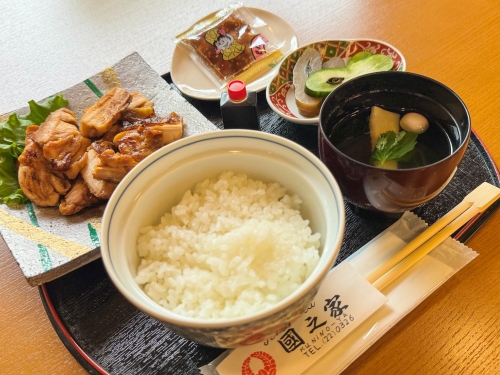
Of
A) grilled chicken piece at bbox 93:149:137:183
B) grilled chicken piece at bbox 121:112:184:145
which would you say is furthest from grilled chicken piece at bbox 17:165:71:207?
grilled chicken piece at bbox 121:112:184:145

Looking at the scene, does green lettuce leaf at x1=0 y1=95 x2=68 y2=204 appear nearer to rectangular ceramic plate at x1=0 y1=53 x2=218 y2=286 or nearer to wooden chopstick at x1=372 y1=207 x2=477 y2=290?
→ rectangular ceramic plate at x1=0 y1=53 x2=218 y2=286

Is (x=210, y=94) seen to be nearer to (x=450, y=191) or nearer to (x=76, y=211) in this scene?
(x=76, y=211)

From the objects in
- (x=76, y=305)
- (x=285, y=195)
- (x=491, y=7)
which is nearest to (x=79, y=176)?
(x=76, y=305)

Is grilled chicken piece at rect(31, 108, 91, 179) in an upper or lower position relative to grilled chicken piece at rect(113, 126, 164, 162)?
upper

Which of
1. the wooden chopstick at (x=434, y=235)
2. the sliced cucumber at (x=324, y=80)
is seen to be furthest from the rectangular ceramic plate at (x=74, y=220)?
the wooden chopstick at (x=434, y=235)

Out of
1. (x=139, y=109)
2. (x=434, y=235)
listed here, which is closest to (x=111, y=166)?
(x=139, y=109)
